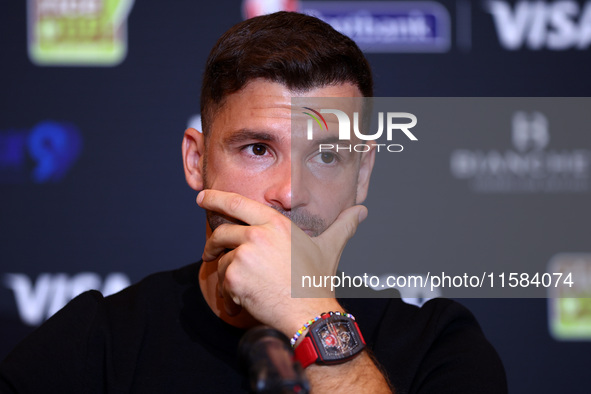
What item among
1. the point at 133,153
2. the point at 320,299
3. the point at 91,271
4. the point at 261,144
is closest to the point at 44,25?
the point at 133,153

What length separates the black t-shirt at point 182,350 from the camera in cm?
150

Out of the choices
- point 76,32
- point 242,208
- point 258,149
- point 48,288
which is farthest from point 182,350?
point 76,32

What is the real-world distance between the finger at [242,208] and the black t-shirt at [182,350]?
1.18ft

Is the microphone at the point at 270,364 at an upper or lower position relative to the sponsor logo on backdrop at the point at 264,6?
lower

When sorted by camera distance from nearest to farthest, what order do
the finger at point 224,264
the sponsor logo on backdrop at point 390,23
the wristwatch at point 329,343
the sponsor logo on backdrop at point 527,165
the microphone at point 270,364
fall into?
the microphone at point 270,364 → the wristwatch at point 329,343 → the finger at point 224,264 → the sponsor logo on backdrop at point 527,165 → the sponsor logo on backdrop at point 390,23

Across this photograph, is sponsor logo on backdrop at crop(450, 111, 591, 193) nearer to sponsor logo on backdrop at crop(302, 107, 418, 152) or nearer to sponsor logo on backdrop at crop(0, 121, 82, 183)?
sponsor logo on backdrop at crop(302, 107, 418, 152)

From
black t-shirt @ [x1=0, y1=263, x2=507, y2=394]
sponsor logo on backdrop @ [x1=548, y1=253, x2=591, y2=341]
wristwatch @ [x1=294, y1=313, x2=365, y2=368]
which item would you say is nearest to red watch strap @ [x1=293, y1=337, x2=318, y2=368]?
wristwatch @ [x1=294, y1=313, x2=365, y2=368]

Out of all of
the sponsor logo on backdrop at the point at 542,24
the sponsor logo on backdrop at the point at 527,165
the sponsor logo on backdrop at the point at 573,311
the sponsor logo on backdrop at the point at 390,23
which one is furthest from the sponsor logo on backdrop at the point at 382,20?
the sponsor logo on backdrop at the point at 573,311

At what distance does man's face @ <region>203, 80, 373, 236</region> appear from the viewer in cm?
149

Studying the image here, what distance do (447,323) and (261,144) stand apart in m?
0.66

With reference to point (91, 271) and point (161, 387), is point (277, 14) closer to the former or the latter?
point (161, 387)

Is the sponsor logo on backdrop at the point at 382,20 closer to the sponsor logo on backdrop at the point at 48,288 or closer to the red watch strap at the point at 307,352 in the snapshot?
the sponsor logo on backdrop at the point at 48,288

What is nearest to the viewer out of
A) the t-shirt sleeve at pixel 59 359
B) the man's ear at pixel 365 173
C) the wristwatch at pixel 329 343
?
the wristwatch at pixel 329 343

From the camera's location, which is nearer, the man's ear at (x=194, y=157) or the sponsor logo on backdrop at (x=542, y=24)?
the man's ear at (x=194, y=157)
